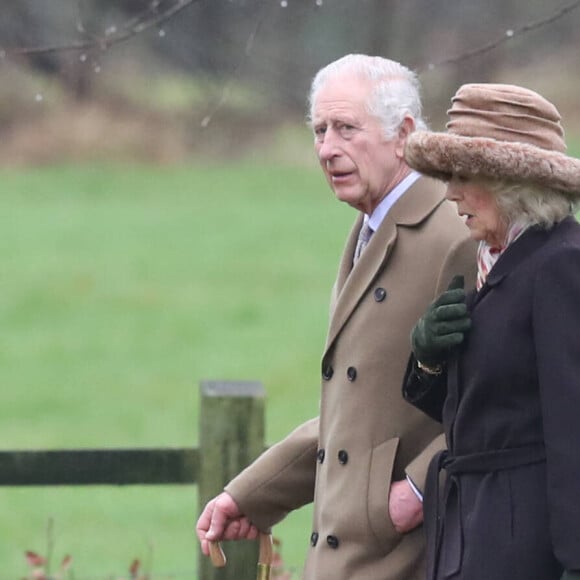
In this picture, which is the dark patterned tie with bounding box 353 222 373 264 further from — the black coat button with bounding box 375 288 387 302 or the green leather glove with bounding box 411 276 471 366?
the green leather glove with bounding box 411 276 471 366

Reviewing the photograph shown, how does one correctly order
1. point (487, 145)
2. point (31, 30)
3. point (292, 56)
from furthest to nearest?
point (292, 56) → point (31, 30) → point (487, 145)

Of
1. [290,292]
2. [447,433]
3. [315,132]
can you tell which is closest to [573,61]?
[315,132]

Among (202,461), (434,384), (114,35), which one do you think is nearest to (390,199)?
(434,384)

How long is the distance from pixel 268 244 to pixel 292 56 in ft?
49.4

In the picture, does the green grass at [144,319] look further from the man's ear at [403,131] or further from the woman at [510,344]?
the woman at [510,344]

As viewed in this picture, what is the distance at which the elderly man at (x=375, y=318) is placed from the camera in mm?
4016

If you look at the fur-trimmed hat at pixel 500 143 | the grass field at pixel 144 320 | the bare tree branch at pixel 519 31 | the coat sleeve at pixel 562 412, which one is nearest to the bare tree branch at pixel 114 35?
the bare tree branch at pixel 519 31

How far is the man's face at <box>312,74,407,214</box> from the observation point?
410 centimetres

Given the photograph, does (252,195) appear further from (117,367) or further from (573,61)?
(573,61)

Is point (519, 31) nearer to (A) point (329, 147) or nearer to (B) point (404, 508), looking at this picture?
(A) point (329, 147)

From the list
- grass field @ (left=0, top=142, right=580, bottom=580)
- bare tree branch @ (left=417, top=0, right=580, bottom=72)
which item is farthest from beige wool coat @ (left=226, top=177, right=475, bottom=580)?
grass field @ (left=0, top=142, right=580, bottom=580)

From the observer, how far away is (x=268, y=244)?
22609 mm

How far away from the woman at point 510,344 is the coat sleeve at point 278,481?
0.81m

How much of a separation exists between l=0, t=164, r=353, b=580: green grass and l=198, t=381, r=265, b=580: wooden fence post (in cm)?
235
